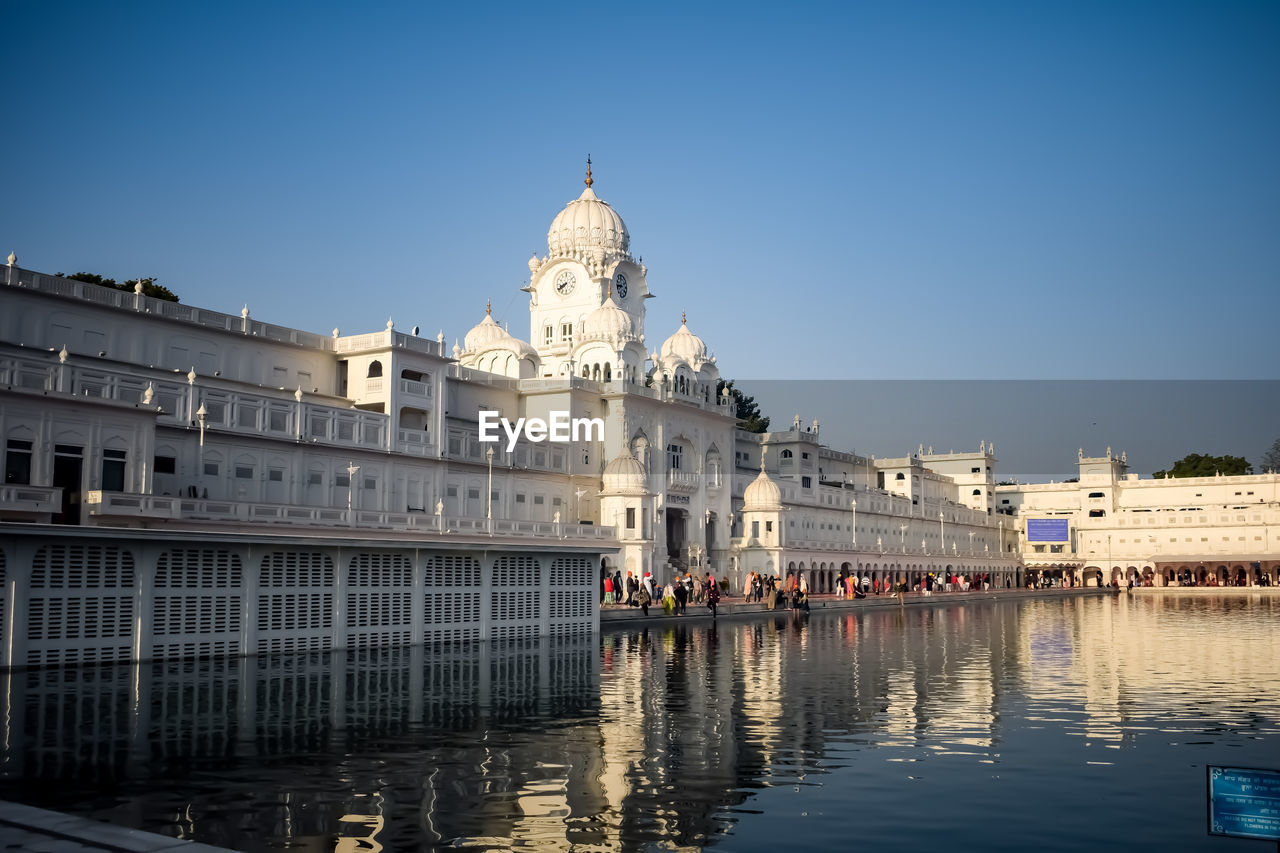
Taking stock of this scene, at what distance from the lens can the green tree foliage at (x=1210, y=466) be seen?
128 m

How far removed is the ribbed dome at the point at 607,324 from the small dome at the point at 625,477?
9.63 metres

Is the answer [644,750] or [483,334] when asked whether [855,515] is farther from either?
[644,750]

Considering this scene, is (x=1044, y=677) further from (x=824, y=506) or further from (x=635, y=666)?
(x=824, y=506)

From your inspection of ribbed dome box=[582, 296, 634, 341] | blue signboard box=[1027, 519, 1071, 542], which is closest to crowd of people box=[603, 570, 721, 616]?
ribbed dome box=[582, 296, 634, 341]

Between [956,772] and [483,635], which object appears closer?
[956,772]

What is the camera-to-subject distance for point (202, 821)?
10531mm

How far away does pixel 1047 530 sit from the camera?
383ft

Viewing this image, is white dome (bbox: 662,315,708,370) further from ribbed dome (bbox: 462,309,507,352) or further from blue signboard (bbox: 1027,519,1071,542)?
blue signboard (bbox: 1027,519,1071,542)

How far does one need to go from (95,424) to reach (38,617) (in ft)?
28.6

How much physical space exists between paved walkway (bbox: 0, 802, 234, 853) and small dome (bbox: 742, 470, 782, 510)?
5878 cm

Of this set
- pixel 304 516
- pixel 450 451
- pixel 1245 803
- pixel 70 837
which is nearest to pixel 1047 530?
pixel 450 451

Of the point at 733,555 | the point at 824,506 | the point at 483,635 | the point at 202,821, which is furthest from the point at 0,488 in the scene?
the point at 824,506

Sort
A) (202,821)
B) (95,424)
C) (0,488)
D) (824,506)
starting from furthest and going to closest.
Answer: (824,506) < (95,424) < (0,488) < (202,821)

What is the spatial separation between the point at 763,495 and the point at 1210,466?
Answer: 81.8 meters
